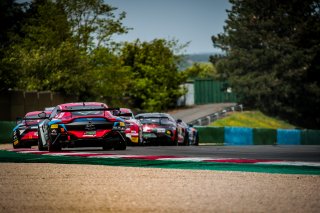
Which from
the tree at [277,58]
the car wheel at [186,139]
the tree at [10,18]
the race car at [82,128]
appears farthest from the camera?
the tree at [277,58]

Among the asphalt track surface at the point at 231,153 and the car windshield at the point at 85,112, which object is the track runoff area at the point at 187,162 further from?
the car windshield at the point at 85,112

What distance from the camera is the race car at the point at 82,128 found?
21.2 metres

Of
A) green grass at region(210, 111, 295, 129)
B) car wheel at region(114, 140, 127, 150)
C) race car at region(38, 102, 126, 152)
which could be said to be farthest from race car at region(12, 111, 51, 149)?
green grass at region(210, 111, 295, 129)

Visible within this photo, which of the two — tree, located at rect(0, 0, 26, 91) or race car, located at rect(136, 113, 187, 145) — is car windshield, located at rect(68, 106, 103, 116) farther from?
tree, located at rect(0, 0, 26, 91)

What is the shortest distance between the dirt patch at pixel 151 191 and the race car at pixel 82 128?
5044mm

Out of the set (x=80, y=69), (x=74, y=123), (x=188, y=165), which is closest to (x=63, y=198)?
(x=188, y=165)

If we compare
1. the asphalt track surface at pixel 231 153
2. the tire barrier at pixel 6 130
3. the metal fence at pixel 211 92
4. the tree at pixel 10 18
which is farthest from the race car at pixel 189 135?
the metal fence at pixel 211 92

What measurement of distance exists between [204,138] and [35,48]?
67.0 ft

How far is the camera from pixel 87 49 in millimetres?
62938

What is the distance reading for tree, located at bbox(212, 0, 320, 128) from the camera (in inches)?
2977

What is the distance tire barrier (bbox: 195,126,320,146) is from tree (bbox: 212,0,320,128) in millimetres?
30249

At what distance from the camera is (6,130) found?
35.9 m

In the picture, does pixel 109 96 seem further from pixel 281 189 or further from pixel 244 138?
Answer: pixel 281 189

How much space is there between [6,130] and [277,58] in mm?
44560
